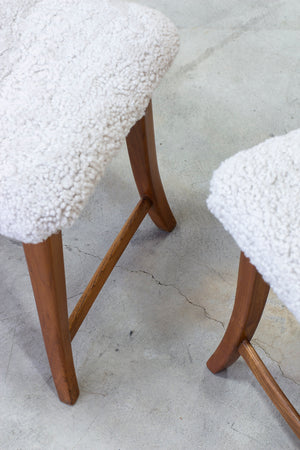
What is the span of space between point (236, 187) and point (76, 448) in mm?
563

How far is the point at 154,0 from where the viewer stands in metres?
1.96

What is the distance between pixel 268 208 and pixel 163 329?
0.52 metres

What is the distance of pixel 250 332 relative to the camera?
0.83 m

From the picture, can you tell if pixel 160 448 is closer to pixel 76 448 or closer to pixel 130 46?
pixel 76 448

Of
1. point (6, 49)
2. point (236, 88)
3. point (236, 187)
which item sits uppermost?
point (6, 49)

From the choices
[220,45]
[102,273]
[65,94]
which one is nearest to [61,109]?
[65,94]

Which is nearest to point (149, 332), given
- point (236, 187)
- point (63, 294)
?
point (63, 294)

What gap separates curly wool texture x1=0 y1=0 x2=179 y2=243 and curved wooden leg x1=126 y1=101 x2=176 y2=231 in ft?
0.54

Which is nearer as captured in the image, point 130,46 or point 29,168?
point 29,168

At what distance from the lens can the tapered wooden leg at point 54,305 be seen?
0.66 meters

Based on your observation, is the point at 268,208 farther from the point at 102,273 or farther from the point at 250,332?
the point at 102,273

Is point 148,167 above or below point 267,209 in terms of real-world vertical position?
below

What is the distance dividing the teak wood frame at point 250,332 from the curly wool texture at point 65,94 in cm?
25

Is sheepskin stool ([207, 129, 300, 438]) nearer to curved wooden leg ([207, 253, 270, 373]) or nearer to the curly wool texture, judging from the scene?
curved wooden leg ([207, 253, 270, 373])
